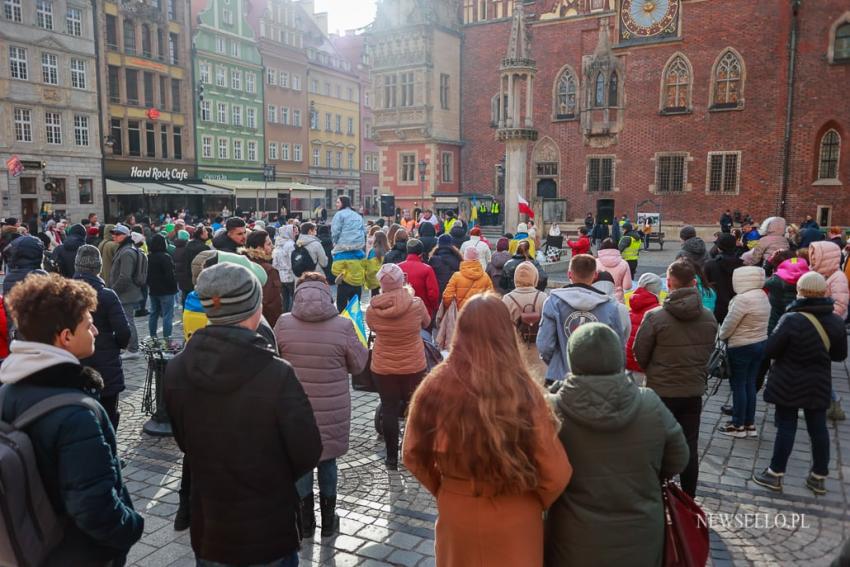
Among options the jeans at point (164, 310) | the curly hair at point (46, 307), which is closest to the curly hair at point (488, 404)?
the curly hair at point (46, 307)

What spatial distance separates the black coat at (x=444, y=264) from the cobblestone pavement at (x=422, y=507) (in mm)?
3268

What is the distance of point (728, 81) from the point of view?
31250 millimetres

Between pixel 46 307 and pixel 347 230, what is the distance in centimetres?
818

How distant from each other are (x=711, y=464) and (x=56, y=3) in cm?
4049

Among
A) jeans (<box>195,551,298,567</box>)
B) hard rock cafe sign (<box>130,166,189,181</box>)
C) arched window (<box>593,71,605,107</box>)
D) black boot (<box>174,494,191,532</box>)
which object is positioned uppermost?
arched window (<box>593,71,605,107</box>)

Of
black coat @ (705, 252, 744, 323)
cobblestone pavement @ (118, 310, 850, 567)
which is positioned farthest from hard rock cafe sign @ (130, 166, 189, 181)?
black coat @ (705, 252, 744, 323)

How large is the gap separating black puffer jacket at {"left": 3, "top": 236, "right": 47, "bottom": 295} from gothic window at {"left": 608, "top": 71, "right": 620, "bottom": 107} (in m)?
31.1

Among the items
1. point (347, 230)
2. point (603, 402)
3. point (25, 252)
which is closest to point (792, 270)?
point (347, 230)

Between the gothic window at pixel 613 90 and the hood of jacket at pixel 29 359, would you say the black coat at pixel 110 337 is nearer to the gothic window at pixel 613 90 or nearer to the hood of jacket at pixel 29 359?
the hood of jacket at pixel 29 359

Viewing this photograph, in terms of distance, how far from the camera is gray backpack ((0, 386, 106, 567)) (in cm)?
240

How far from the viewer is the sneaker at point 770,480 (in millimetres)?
5602

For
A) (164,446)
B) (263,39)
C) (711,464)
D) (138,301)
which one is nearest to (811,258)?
(711,464)

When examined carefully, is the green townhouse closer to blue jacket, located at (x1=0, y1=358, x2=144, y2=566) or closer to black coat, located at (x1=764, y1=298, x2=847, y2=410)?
black coat, located at (x1=764, y1=298, x2=847, y2=410)

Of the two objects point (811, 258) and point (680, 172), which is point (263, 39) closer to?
point (680, 172)
